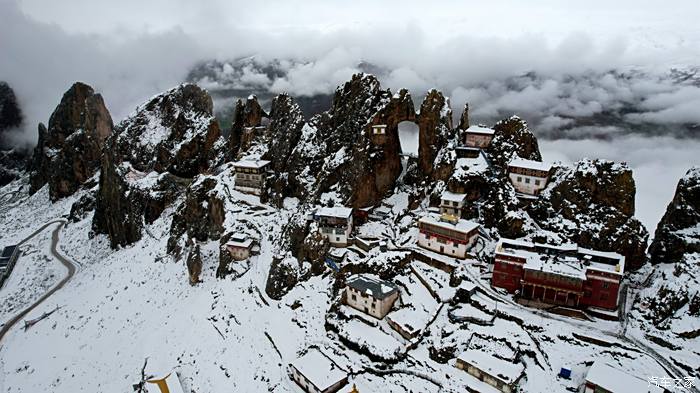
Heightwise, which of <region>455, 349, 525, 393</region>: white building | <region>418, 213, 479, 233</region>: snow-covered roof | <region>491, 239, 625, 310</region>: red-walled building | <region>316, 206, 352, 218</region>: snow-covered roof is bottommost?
<region>455, 349, 525, 393</region>: white building

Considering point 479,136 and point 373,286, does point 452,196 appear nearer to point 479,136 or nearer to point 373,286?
point 479,136

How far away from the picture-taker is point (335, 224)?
61719mm

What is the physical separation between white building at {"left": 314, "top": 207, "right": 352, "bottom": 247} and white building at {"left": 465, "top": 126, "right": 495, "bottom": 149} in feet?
72.0

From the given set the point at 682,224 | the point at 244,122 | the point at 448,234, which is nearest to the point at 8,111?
the point at 244,122

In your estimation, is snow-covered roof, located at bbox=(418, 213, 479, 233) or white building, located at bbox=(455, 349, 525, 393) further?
snow-covered roof, located at bbox=(418, 213, 479, 233)

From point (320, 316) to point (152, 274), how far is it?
39.6 metres

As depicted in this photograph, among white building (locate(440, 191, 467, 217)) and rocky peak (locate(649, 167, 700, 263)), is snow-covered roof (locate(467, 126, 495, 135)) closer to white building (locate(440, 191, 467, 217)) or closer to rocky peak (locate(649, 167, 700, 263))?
white building (locate(440, 191, 467, 217))

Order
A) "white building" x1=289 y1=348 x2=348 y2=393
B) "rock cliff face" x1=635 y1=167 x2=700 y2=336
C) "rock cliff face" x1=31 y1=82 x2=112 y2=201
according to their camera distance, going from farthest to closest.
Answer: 1. "rock cliff face" x1=31 y1=82 x2=112 y2=201
2. "rock cliff face" x1=635 y1=167 x2=700 y2=336
3. "white building" x1=289 y1=348 x2=348 y2=393

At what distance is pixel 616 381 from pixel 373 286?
2517 centimetres

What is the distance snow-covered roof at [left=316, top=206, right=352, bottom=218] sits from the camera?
200ft

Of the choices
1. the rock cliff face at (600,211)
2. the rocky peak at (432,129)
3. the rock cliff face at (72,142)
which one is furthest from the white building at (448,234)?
the rock cliff face at (72,142)

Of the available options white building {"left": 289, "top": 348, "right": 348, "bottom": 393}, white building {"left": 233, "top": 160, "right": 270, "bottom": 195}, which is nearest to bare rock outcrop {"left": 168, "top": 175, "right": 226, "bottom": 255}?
white building {"left": 233, "top": 160, "right": 270, "bottom": 195}

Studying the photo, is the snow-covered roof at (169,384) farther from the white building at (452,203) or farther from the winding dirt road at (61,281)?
the white building at (452,203)

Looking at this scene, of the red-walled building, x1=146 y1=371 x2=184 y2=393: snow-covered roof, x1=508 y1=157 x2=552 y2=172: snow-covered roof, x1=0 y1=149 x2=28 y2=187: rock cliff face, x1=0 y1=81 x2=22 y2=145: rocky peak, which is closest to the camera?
the red-walled building
